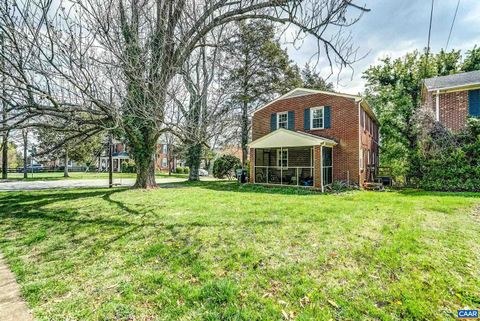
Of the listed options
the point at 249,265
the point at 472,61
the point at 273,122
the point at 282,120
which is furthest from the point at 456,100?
the point at 249,265

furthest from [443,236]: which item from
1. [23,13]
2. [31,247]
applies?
[23,13]

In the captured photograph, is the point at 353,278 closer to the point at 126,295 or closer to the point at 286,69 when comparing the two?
the point at 126,295

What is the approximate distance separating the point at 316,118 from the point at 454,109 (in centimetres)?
794

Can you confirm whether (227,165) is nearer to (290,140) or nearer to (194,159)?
(194,159)

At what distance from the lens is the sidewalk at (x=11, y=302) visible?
8.67ft

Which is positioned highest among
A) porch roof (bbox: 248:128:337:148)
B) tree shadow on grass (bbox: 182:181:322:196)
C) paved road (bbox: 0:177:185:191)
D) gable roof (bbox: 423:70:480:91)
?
gable roof (bbox: 423:70:480:91)

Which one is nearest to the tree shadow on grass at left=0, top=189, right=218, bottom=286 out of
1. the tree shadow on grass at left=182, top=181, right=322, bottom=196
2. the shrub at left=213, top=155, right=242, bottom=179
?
the tree shadow on grass at left=182, top=181, right=322, bottom=196

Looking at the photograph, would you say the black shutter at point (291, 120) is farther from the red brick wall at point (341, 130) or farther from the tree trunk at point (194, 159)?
the tree trunk at point (194, 159)

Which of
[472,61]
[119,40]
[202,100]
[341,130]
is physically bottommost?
[202,100]

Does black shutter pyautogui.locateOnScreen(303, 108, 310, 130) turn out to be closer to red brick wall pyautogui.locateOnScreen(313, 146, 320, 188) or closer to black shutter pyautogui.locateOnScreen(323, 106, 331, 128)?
black shutter pyautogui.locateOnScreen(323, 106, 331, 128)

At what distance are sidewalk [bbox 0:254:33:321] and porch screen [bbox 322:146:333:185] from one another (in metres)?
12.8

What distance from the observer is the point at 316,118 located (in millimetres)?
14992

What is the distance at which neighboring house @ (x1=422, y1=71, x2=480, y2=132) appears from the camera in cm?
1371

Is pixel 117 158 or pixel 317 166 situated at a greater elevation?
pixel 117 158
